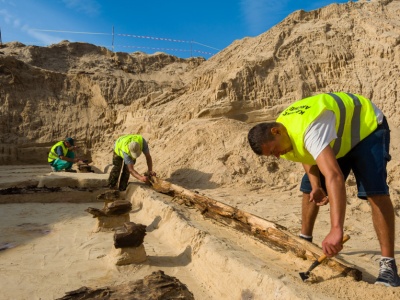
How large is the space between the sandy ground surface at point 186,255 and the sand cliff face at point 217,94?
1.91 m

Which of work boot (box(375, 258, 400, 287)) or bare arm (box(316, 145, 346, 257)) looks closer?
bare arm (box(316, 145, 346, 257))

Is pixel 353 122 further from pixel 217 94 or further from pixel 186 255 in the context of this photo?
pixel 217 94

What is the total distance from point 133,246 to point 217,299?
95 centimetres

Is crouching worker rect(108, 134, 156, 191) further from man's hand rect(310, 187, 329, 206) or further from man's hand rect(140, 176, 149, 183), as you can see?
man's hand rect(310, 187, 329, 206)

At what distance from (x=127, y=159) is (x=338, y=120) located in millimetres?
4453

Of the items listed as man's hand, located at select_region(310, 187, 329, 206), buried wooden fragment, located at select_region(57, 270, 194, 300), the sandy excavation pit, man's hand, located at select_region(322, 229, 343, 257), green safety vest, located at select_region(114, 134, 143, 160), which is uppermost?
green safety vest, located at select_region(114, 134, 143, 160)

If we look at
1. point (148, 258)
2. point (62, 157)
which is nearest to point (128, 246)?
point (148, 258)

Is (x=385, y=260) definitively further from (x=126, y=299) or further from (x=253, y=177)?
(x=253, y=177)

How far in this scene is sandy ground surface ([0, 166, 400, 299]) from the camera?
2217mm

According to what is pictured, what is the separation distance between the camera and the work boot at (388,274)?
6.75 feet

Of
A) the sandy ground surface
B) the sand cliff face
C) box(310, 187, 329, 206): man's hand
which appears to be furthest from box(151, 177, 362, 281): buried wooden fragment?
the sand cliff face

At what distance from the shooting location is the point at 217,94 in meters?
8.88

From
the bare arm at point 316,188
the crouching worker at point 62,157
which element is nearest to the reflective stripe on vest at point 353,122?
the bare arm at point 316,188

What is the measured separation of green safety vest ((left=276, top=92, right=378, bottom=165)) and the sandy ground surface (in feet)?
2.74
